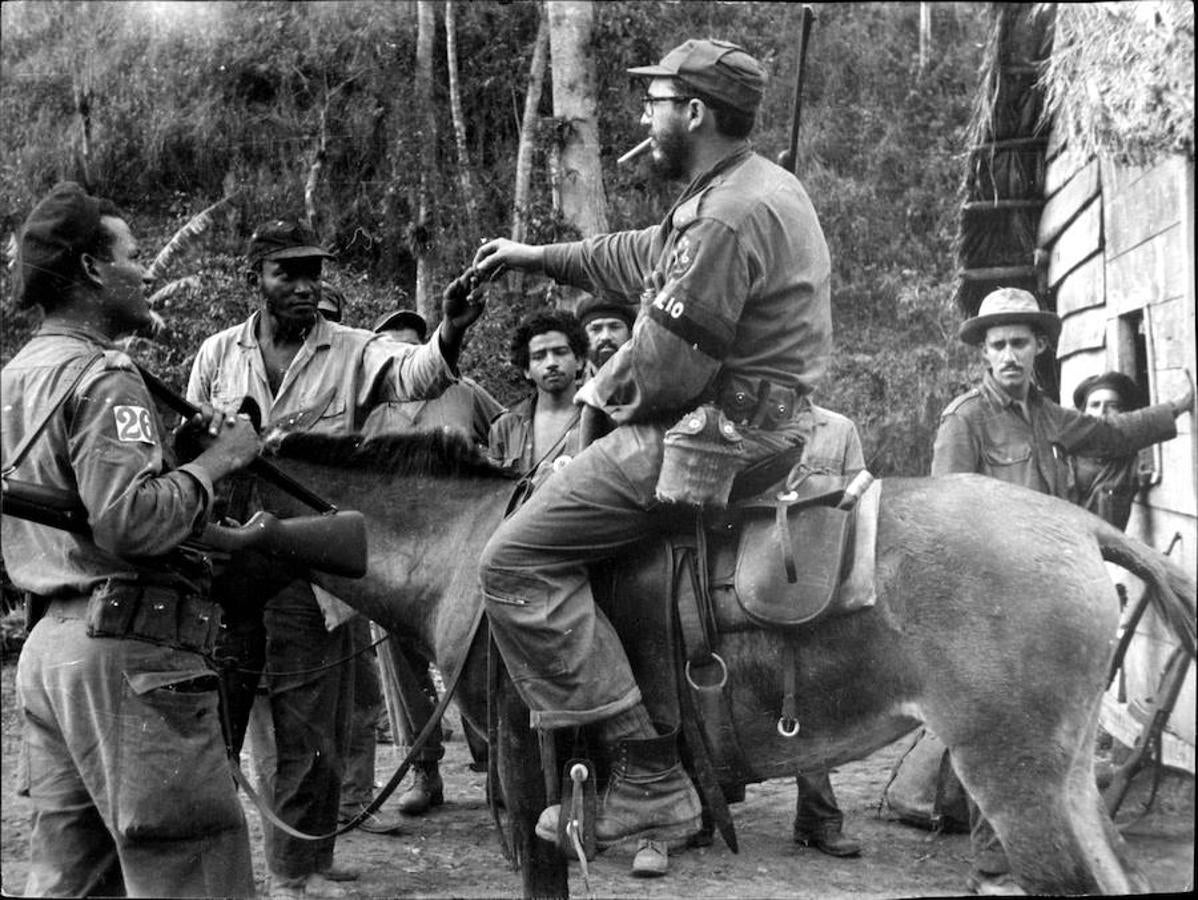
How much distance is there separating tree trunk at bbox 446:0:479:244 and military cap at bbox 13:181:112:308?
10.5 feet

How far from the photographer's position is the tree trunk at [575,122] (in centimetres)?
574

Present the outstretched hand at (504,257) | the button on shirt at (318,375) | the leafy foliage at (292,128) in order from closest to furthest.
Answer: the outstretched hand at (504,257), the button on shirt at (318,375), the leafy foliage at (292,128)

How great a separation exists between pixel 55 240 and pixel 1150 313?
3680 millimetres

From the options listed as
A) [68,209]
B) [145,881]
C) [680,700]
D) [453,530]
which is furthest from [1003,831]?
[68,209]

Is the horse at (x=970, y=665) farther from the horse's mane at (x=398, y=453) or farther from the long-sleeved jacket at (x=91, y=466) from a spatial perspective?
the long-sleeved jacket at (x=91, y=466)

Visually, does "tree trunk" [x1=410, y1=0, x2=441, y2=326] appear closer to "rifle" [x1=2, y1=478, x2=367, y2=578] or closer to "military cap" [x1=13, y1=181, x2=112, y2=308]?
"rifle" [x1=2, y1=478, x2=367, y2=578]

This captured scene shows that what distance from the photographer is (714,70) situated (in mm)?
3369

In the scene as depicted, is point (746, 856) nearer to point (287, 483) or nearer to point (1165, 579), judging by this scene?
point (1165, 579)

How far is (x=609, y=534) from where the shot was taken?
335 centimetres

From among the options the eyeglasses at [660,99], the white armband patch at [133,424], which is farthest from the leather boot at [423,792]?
the eyeglasses at [660,99]

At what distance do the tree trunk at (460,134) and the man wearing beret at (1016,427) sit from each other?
9.23 feet

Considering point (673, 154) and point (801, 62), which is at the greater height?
point (801, 62)

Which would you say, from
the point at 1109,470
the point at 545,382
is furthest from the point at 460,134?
the point at 1109,470

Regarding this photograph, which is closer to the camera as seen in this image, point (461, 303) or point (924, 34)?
point (461, 303)
